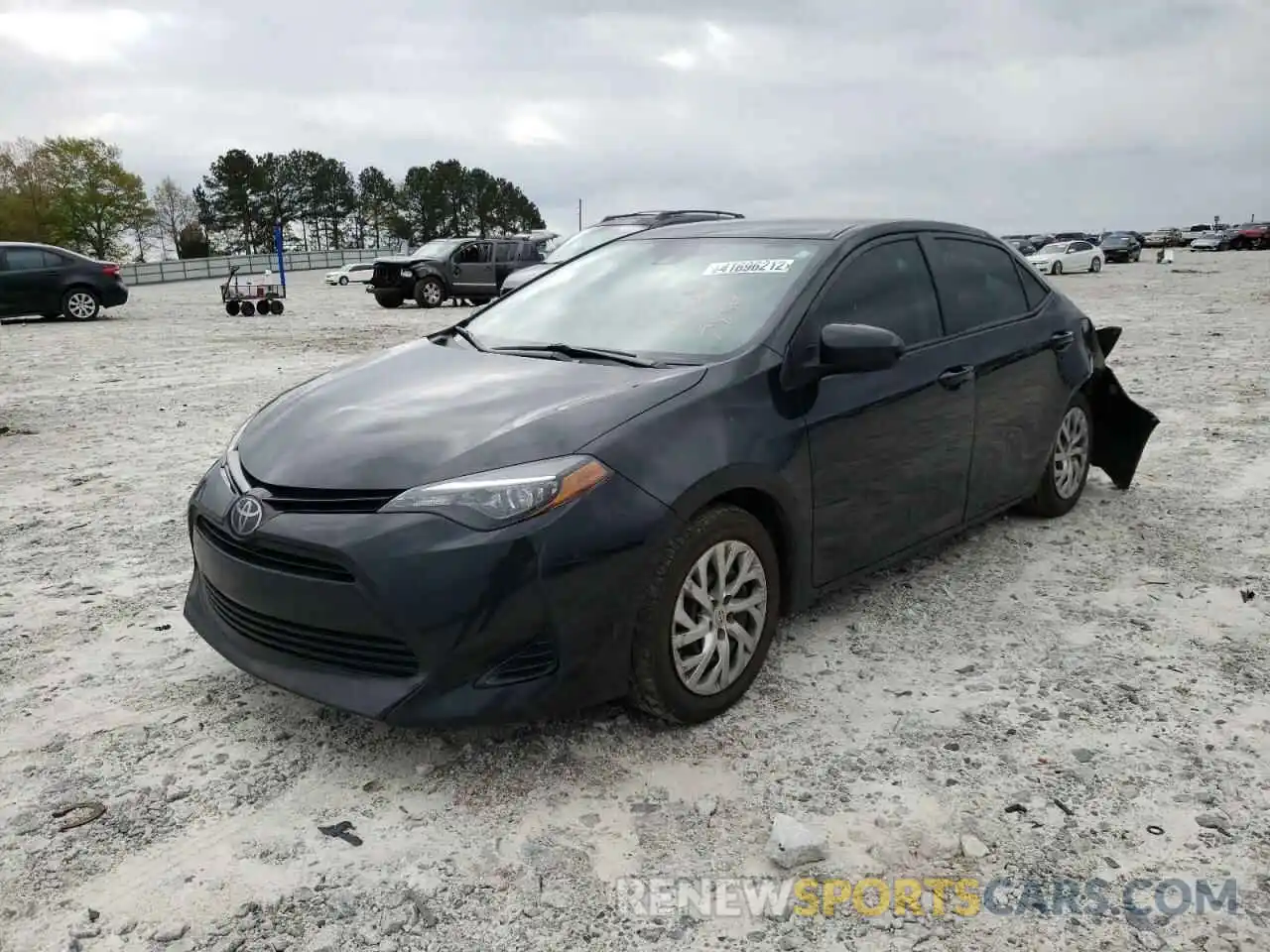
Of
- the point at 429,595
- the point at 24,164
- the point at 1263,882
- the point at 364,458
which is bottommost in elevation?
the point at 1263,882

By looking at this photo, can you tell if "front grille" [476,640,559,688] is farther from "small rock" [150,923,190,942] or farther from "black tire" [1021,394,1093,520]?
"black tire" [1021,394,1093,520]

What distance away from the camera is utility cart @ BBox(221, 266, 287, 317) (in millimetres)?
21219

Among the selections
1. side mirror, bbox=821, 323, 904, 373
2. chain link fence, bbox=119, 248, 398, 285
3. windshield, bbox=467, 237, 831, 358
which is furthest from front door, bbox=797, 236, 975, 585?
chain link fence, bbox=119, 248, 398, 285

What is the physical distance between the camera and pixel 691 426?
3.12 meters

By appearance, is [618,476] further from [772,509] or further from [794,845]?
[794,845]

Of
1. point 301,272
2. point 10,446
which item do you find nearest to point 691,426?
point 10,446

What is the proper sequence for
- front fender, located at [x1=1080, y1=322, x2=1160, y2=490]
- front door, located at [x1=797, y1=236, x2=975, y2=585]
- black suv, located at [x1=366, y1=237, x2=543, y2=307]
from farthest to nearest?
black suv, located at [x1=366, y1=237, x2=543, y2=307]
front fender, located at [x1=1080, y1=322, x2=1160, y2=490]
front door, located at [x1=797, y1=236, x2=975, y2=585]

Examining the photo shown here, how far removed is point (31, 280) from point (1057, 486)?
60.6 feet

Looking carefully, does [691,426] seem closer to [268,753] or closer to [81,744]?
[268,753]

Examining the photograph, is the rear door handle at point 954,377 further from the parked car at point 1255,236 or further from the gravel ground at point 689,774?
the parked car at point 1255,236

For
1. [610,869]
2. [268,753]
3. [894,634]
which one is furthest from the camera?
[894,634]

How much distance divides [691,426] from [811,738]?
106 cm

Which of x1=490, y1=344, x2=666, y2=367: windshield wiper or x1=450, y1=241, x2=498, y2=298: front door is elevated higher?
x1=450, y1=241, x2=498, y2=298: front door

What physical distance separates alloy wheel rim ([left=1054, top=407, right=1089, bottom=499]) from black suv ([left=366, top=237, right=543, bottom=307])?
1806 centimetres
